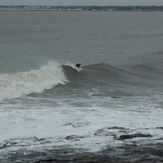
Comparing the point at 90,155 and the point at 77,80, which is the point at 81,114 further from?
the point at 77,80

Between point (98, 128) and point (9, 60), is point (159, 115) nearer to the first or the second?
point (98, 128)

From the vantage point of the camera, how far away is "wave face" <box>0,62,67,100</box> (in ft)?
73.6

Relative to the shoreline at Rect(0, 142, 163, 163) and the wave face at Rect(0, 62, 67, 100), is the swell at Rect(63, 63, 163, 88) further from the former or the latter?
the shoreline at Rect(0, 142, 163, 163)

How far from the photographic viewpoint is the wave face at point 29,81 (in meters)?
22.4

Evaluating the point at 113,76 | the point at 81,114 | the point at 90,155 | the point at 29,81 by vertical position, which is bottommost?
the point at 113,76

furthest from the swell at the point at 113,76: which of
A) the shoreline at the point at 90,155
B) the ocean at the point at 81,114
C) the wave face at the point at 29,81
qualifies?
the shoreline at the point at 90,155

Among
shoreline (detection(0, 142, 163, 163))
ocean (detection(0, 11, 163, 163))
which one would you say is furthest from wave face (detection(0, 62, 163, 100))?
shoreline (detection(0, 142, 163, 163))

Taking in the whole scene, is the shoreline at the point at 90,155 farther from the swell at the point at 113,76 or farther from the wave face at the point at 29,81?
the swell at the point at 113,76

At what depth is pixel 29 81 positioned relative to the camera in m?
26.0

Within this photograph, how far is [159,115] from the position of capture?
1672 cm

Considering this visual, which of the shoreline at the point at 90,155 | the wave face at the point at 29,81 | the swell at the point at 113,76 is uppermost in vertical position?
the shoreline at the point at 90,155

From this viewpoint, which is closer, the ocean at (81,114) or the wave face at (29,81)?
the ocean at (81,114)

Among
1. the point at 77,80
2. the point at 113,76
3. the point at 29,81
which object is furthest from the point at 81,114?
the point at 113,76

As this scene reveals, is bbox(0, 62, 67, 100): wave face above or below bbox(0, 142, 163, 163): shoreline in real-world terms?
below
